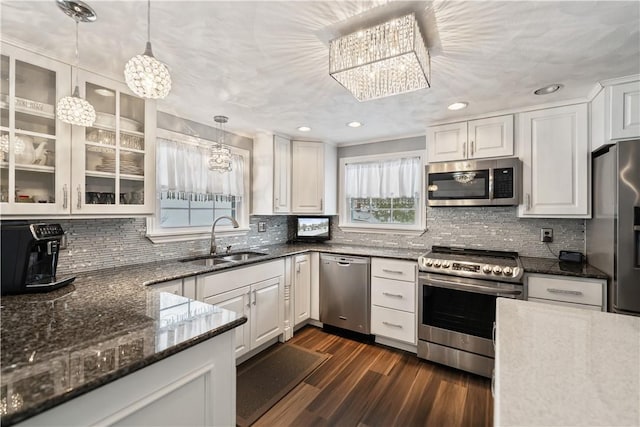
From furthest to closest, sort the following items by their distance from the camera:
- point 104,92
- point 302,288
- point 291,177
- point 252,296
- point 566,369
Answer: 1. point 291,177
2. point 302,288
3. point 252,296
4. point 104,92
5. point 566,369

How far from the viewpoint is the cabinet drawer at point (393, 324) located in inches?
108

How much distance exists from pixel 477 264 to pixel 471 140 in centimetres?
119

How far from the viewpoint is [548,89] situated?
6.91 feet

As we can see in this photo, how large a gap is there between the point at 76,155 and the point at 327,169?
2531mm

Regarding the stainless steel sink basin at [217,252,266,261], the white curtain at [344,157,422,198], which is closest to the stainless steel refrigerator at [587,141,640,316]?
the white curtain at [344,157,422,198]

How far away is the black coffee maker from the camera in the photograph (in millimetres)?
1417


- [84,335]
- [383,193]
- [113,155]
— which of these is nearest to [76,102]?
[113,155]

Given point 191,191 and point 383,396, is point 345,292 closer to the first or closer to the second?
point 383,396

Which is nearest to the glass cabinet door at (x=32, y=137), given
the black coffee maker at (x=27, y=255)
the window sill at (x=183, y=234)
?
the black coffee maker at (x=27, y=255)

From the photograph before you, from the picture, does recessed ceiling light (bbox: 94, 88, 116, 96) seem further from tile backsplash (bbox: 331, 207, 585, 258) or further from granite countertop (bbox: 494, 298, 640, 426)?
tile backsplash (bbox: 331, 207, 585, 258)

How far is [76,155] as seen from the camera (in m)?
1.69

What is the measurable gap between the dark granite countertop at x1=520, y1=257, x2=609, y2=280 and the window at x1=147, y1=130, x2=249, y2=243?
9.34ft

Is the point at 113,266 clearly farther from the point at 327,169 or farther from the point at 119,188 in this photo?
the point at 327,169

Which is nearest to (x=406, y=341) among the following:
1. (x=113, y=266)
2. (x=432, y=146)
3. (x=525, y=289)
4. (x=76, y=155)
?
(x=525, y=289)
